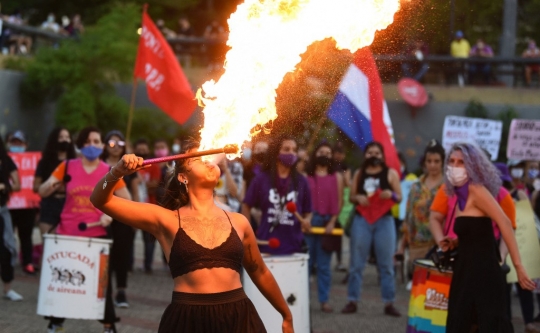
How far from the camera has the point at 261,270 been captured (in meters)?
5.22

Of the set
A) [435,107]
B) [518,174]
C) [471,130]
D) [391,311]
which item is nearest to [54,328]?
[391,311]

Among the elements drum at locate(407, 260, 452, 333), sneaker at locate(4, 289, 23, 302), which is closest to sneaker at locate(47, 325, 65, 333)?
sneaker at locate(4, 289, 23, 302)

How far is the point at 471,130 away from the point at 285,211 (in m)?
6.57

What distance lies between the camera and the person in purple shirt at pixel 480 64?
1008 inches

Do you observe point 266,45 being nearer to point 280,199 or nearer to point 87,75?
point 280,199

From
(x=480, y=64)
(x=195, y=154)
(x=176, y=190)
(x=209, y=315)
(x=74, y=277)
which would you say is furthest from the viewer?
(x=480, y=64)

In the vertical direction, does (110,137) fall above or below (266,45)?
below

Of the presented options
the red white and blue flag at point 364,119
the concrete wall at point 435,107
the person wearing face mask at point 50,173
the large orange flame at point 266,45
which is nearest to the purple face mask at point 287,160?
the red white and blue flag at point 364,119

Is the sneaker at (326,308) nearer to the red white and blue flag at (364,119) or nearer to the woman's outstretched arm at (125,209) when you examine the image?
the red white and blue flag at (364,119)

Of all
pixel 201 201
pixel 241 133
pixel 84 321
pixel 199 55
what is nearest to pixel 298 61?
pixel 241 133

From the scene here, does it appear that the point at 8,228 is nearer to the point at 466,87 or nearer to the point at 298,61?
the point at 298,61

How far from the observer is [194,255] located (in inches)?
191

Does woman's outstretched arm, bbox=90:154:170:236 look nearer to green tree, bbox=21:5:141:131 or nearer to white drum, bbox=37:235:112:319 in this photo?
white drum, bbox=37:235:112:319

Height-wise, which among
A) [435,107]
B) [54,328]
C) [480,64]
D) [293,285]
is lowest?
[54,328]
